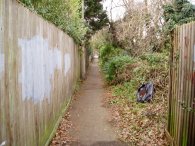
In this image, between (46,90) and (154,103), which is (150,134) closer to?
(46,90)

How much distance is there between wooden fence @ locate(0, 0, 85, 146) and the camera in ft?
12.3

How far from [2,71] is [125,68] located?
14.3 m

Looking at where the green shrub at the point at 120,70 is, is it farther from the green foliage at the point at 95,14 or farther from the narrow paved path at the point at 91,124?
the green foliage at the point at 95,14

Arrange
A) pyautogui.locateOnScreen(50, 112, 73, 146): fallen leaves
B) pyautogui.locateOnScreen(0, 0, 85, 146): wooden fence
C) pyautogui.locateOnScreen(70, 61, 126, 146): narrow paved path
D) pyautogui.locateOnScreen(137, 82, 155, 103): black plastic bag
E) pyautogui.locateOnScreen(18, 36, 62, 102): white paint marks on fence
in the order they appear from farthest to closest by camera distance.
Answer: pyautogui.locateOnScreen(137, 82, 155, 103): black plastic bag < pyautogui.locateOnScreen(70, 61, 126, 146): narrow paved path < pyautogui.locateOnScreen(50, 112, 73, 146): fallen leaves < pyautogui.locateOnScreen(18, 36, 62, 102): white paint marks on fence < pyautogui.locateOnScreen(0, 0, 85, 146): wooden fence

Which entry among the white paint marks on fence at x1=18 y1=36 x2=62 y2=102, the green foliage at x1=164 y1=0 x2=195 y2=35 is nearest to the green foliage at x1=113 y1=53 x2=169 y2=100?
the green foliage at x1=164 y1=0 x2=195 y2=35

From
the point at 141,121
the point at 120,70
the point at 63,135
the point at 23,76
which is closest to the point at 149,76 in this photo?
the point at 120,70

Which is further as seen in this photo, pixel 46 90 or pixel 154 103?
pixel 154 103

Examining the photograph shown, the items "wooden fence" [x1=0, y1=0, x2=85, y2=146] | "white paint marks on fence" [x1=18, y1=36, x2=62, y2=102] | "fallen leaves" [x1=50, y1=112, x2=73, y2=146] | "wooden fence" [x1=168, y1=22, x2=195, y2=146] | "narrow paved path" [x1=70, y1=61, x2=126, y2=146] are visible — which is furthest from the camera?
"narrow paved path" [x1=70, y1=61, x2=126, y2=146]

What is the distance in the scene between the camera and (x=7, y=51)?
3.81 meters

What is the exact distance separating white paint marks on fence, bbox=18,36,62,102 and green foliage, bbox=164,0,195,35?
27.4ft

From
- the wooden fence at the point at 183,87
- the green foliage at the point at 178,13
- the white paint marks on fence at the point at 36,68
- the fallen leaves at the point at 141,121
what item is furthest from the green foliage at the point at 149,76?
the white paint marks on fence at the point at 36,68

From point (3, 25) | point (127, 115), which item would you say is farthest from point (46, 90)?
point (127, 115)

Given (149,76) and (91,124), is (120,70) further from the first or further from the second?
(91,124)

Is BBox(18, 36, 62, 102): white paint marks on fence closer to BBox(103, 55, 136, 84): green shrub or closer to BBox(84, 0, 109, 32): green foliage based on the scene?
BBox(103, 55, 136, 84): green shrub
